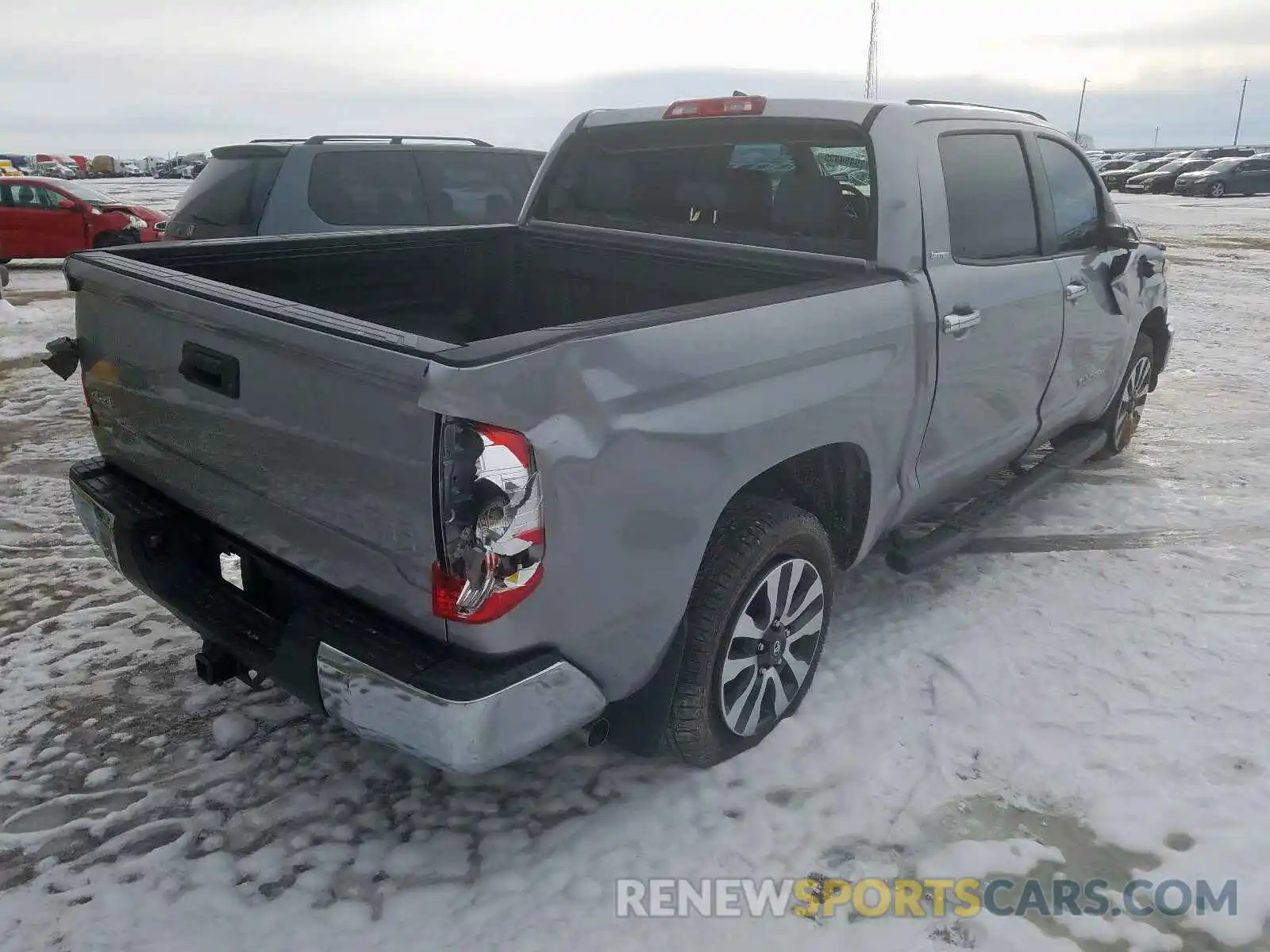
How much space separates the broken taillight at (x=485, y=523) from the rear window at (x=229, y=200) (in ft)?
19.2

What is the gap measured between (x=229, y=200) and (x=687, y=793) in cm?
614

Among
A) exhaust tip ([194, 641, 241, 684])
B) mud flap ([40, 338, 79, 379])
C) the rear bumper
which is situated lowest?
exhaust tip ([194, 641, 241, 684])

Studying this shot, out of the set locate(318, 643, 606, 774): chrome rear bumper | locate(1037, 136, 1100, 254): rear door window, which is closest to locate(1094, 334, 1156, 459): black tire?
locate(1037, 136, 1100, 254): rear door window

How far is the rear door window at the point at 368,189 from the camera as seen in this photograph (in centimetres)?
719

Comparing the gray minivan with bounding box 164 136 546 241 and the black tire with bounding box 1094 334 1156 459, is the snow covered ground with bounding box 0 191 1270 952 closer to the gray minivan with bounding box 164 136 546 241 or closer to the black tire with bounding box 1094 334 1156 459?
the black tire with bounding box 1094 334 1156 459

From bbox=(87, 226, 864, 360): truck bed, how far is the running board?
1146 mm

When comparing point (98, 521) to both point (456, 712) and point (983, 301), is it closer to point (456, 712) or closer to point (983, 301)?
point (456, 712)

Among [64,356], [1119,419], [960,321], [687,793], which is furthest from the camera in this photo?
[1119,419]

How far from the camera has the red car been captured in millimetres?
14359

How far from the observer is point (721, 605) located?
2.69 metres

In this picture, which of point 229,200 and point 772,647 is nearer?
point 772,647

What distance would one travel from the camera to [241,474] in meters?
2.53

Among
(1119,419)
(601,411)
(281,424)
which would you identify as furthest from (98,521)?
(1119,419)

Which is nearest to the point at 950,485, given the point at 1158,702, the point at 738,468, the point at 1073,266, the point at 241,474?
the point at 1158,702
